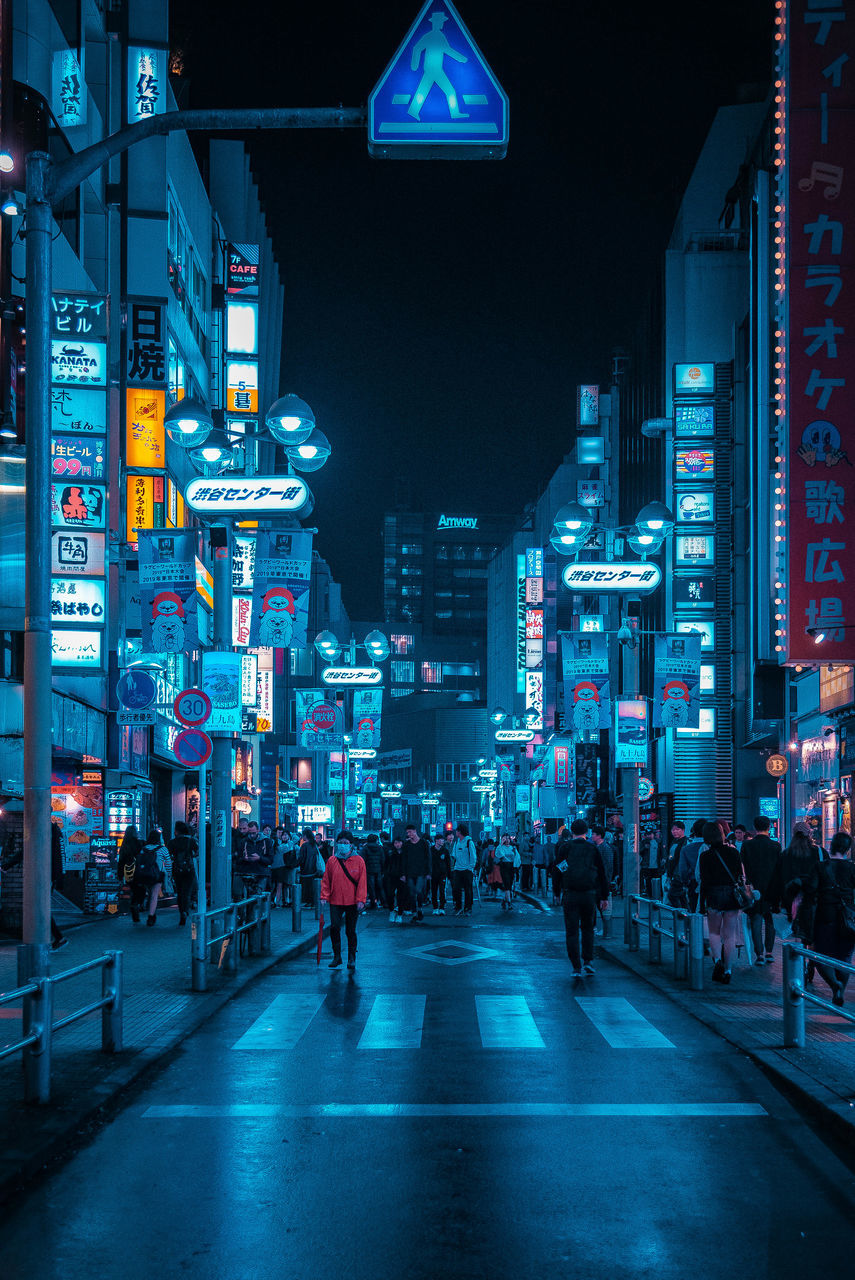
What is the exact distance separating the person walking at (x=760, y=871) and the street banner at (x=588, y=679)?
838 cm

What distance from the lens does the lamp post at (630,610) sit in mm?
24875

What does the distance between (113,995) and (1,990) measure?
514 centimetres

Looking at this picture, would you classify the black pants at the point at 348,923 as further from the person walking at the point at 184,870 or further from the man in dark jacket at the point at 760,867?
the person walking at the point at 184,870

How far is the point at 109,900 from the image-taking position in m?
30.4

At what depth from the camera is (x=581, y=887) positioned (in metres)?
17.8

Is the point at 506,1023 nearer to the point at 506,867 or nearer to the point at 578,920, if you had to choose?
the point at 578,920

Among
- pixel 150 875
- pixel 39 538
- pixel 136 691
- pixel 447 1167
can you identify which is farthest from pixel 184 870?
pixel 447 1167

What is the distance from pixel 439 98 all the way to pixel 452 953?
16.7m

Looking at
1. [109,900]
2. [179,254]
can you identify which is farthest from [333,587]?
[109,900]

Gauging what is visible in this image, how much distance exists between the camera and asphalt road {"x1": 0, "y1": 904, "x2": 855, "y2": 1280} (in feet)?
20.8

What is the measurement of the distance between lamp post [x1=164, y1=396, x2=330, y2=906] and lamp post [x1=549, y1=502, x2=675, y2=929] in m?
7.21

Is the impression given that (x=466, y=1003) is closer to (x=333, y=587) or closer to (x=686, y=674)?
(x=686, y=674)

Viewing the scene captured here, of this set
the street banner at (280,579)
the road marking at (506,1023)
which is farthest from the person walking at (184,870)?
the road marking at (506,1023)

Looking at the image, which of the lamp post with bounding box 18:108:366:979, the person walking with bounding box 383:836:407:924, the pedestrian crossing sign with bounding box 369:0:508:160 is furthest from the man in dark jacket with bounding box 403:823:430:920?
the pedestrian crossing sign with bounding box 369:0:508:160
